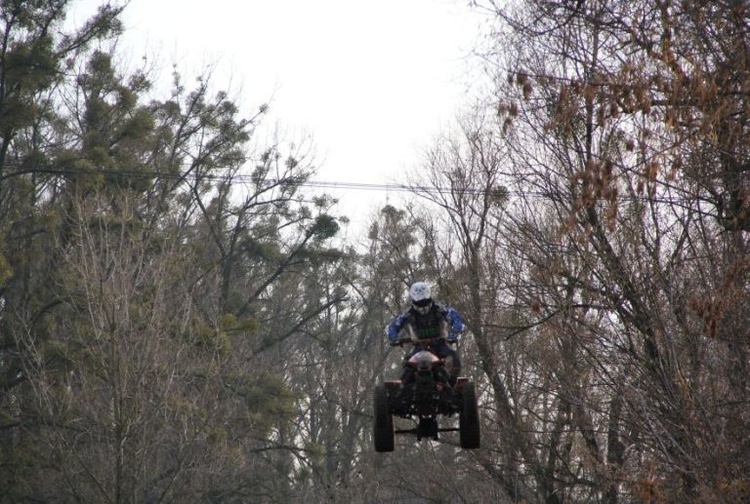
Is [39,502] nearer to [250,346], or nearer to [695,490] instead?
[250,346]

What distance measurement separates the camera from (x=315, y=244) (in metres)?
40.5

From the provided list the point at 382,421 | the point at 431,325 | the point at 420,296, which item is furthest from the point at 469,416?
the point at 420,296

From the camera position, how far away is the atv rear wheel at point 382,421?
39.4 feet

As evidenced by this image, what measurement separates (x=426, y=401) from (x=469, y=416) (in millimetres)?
570

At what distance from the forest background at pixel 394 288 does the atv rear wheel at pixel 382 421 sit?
2727mm

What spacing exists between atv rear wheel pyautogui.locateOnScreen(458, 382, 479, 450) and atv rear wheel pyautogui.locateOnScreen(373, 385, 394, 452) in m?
0.78

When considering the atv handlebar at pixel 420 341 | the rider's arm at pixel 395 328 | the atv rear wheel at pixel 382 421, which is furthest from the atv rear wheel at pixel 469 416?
the rider's arm at pixel 395 328

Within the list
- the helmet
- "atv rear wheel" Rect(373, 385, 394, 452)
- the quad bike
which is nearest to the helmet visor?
the helmet

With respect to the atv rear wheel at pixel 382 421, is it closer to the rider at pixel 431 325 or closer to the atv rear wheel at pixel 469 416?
the rider at pixel 431 325

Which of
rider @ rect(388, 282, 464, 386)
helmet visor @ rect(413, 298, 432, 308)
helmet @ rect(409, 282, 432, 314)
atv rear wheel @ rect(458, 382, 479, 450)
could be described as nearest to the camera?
helmet @ rect(409, 282, 432, 314)

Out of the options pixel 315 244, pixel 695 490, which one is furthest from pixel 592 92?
pixel 315 244

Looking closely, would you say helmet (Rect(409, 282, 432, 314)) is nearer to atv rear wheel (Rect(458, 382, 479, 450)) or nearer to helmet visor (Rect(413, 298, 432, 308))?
helmet visor (Rect(413, 298, 432, 308))

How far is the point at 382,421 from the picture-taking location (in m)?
12.1

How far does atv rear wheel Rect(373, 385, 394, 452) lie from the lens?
12.0 metres
